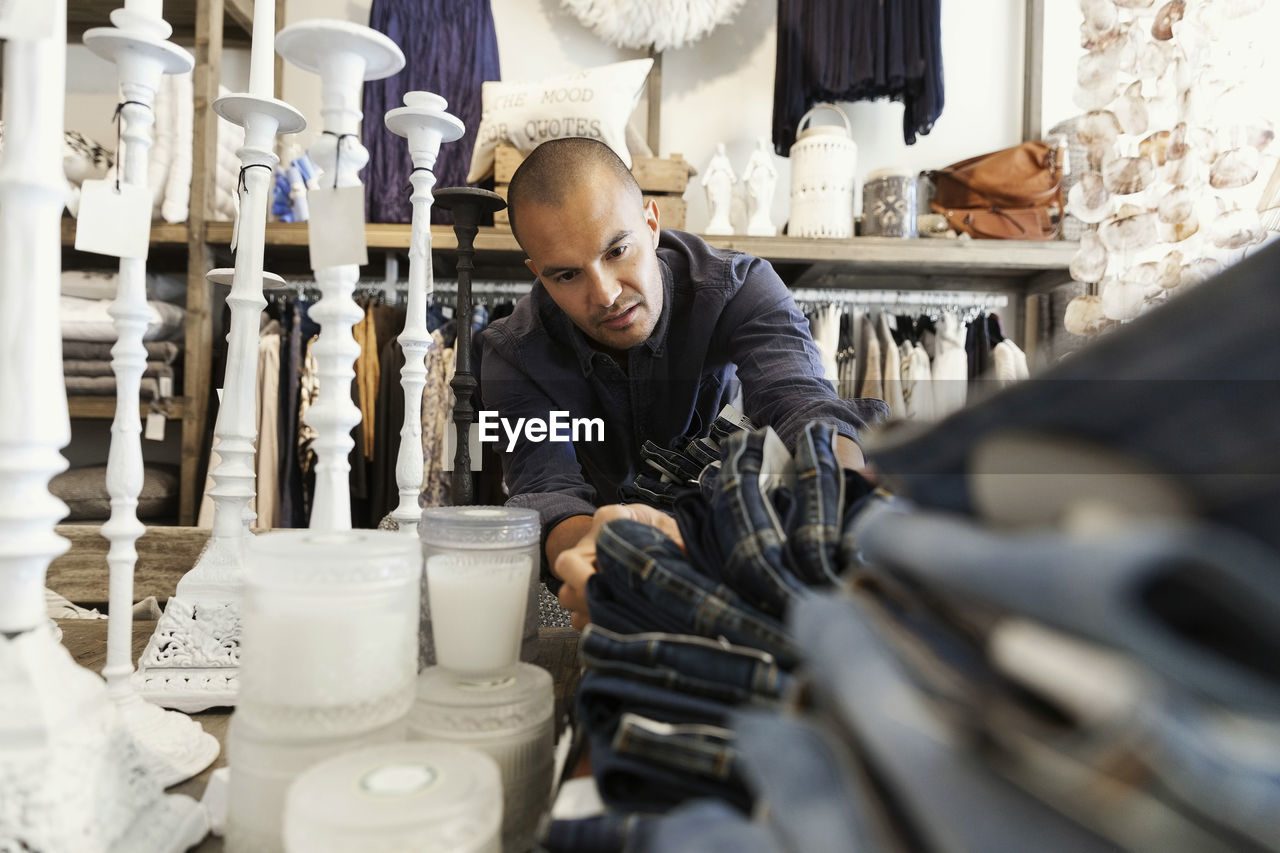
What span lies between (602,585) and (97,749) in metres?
0.26

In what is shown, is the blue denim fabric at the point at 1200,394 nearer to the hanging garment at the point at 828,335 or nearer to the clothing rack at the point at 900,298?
the hanging garment at the point at 828,335

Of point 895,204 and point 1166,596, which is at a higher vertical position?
point 895,204

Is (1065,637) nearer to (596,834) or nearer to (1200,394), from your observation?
(1200,394)

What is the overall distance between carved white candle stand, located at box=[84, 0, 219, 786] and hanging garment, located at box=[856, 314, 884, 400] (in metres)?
1.89

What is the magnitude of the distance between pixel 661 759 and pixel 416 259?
535 mm

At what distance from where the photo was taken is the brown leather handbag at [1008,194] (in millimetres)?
2281

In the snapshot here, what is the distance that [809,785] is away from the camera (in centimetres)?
23

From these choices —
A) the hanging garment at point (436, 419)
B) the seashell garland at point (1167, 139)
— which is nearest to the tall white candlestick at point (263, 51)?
the seashell garland at point (1167, 139)

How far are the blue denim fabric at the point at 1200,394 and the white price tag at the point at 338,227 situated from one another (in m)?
0.44

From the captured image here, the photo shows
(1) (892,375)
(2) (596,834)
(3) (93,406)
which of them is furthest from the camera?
(1) (892,375)

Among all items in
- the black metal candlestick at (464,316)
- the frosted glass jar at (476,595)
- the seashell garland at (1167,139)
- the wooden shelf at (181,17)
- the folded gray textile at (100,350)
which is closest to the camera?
the frosted glass jar at (476,595)

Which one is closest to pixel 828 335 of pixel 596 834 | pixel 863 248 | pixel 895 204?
pixel 863 248

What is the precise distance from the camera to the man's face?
1.19 m

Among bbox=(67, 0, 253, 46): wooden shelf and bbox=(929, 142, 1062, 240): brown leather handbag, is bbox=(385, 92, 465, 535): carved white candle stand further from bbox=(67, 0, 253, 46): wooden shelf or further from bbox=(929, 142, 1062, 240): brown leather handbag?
bbox=(67, 0, 253, 46): wooden shelf
